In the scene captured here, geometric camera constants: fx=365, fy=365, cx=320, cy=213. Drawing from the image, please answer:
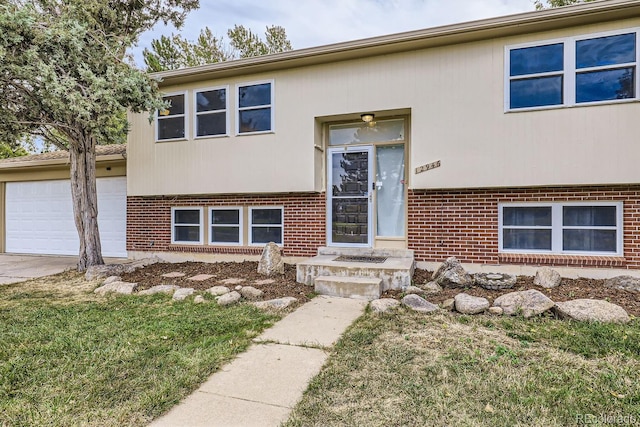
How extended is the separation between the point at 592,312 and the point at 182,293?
5480 mm

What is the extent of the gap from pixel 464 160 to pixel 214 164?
5294 millimetres

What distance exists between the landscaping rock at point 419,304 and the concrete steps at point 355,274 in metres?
0.62

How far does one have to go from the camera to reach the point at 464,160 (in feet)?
21.6

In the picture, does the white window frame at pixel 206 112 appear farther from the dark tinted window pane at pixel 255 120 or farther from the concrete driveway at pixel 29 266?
the concrete driveway at pixel 29 266

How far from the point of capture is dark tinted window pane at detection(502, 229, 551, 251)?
667 cm

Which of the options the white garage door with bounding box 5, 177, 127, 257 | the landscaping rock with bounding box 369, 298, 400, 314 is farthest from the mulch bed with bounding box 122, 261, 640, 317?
the white garage door with bounding box 5, 177, 127, 257

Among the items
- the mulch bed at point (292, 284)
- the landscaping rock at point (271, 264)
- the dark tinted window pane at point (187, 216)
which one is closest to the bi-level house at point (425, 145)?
the dark tinted window pane at point (187, 216)

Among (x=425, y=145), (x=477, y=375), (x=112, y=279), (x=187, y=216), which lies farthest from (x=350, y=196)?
(x=477, y=375)

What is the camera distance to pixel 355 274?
6047 mm

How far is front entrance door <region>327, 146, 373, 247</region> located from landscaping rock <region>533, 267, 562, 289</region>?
3.04m

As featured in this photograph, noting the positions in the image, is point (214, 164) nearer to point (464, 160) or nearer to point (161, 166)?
point (161, 166)

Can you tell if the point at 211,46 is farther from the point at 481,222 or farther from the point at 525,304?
the point at 525,304

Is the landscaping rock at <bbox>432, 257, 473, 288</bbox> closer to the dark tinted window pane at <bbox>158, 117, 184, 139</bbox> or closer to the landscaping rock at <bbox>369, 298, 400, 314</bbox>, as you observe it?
the landscaping rock at <bbox>369, 298, 400, 314</bbox>

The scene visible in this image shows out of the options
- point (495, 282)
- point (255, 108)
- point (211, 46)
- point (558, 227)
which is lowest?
point (495, 282)
